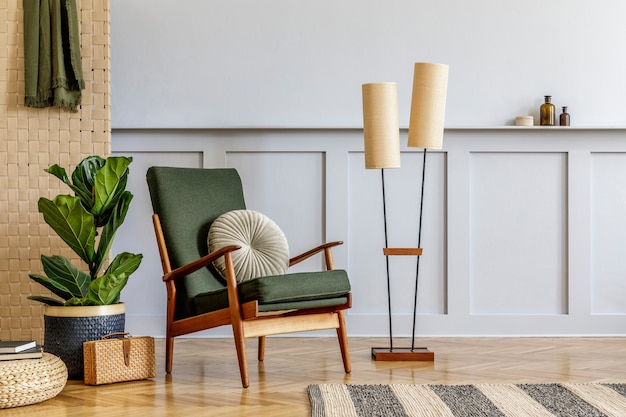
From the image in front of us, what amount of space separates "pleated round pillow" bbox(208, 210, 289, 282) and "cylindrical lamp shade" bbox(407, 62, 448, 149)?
84 centimetres

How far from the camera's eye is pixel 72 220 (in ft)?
11.3

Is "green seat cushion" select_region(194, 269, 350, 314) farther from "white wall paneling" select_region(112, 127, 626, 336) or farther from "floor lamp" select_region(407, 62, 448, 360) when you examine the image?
"white wall paneling" select_region(112, 127, 626, 336)

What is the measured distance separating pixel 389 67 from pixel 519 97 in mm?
817

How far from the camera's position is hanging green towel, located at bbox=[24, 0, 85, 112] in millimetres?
4164

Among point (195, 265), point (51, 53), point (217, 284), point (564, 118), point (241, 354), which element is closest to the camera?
point (241, 354)

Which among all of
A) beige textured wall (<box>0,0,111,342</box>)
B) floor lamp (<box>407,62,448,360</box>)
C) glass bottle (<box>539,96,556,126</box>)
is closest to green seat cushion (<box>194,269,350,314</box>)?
floor lamp (<box>407,62,448,360</box>)

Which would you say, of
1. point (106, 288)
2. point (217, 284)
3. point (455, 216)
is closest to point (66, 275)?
point (106, 288)

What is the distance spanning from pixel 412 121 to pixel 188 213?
3.91ft

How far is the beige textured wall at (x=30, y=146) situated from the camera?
4.20 m

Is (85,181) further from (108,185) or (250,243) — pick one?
(250,243)

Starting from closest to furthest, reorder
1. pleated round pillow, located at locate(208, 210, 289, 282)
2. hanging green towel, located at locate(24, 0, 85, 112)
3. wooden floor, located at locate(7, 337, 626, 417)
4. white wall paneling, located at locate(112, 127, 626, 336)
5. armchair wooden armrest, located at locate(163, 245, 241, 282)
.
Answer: wooden floor, located at locate(7, 337, 626, 417) < armchair wooden armrest, located at locate(163, 245, 241, 282) < pleated round pillow, located at locate(208, 210, 289, 282) < hanging green towel, located at locate(24, 0, 85, 112) < white wall paneling, located at locate(112, 127, 626, 336)

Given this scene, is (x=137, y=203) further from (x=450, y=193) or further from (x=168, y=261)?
(x=450, y=193)

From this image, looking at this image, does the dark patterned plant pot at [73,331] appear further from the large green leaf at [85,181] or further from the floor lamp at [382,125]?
the floor lamp at [382,125]

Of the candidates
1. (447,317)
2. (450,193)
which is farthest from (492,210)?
(447,317)
